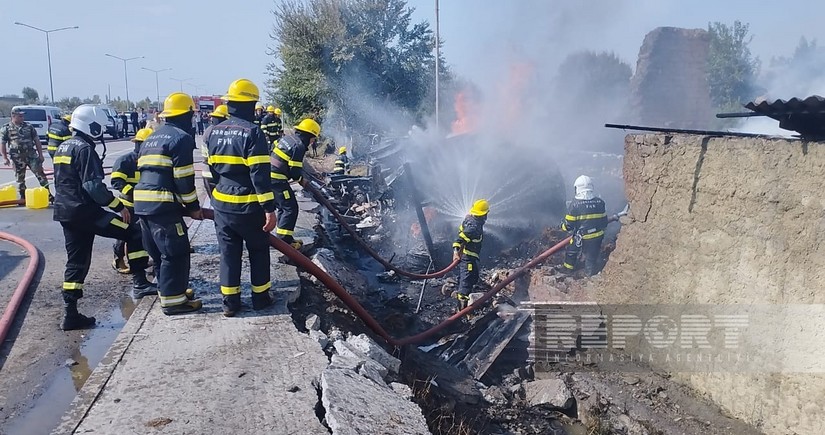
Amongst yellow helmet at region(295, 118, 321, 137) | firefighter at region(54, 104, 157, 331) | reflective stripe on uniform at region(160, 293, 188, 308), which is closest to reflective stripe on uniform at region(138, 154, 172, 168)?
firefighter at region(54, 104, 157, 331)

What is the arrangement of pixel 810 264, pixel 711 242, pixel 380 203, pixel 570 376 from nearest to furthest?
pixel 810 264 → pixel 711 242 → pixel 570 376 → pixel 380 203

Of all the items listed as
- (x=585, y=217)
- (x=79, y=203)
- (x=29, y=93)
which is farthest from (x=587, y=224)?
(x=29, y=93)

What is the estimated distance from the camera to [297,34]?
21.2 meters

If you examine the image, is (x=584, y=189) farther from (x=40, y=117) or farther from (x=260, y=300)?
(x=40, y=117)

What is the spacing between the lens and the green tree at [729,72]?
2409cm

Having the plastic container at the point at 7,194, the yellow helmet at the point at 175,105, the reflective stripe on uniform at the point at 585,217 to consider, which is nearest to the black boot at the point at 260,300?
the yellow helmet at the point at 175,105

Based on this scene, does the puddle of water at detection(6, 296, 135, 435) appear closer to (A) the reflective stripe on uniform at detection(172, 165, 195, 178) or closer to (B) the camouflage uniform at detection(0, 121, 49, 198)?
(A) the reflective stripe on uniform at detection(172, 165, 195, 178)

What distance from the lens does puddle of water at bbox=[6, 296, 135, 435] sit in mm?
3316

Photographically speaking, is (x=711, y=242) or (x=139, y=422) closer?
(x=139, y=422)

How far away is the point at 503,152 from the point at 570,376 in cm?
655

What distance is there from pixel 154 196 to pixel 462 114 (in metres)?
18.4

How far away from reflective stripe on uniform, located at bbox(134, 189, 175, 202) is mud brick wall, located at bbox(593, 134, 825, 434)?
4478 mm

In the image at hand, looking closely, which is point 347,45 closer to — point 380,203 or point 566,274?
point 380,203

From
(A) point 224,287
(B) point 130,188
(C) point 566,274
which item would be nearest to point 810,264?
(C) point 566,274
